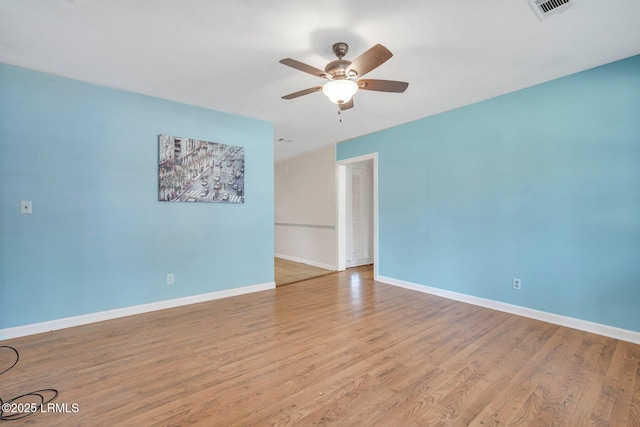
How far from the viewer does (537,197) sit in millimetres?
3039

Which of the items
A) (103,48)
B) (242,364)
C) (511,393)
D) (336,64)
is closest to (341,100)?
(336,64)

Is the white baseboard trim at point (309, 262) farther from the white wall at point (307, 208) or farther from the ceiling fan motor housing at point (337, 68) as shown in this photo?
the ceiling fan motor housing at point (337, 68)

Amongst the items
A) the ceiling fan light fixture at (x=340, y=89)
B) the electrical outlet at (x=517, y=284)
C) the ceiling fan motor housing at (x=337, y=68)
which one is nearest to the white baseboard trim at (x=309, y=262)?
the electrical outlet at (x=517, y=284)

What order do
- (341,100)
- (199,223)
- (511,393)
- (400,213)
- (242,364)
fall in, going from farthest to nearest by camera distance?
(400,213) < (199,223) < (341,100) < (242,364) < (511,393)

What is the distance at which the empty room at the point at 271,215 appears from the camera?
1849mm

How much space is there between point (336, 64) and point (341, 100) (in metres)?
0.27

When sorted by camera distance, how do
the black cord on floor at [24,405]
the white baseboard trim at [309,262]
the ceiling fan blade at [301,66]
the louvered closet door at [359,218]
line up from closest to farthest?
the black cord on floor at [24,405] < the ceiling fan blade at [301,66] < the white baseboard trim at [309,262] < the louvered closet door at [359,218]

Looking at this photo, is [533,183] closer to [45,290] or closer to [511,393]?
[511,393]

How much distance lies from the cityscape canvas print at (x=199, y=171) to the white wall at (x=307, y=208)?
2.15 metres

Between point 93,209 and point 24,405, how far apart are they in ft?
6.15

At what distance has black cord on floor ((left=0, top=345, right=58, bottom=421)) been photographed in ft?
5.24

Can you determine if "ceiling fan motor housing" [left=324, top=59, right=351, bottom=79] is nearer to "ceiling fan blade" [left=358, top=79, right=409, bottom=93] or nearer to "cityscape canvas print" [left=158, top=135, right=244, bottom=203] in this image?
"ceiling fan blade" [left=358, top=79, right=409, bottom=93]

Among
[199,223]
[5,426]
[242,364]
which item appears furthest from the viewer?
[199,223]

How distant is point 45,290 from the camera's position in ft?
8.91
